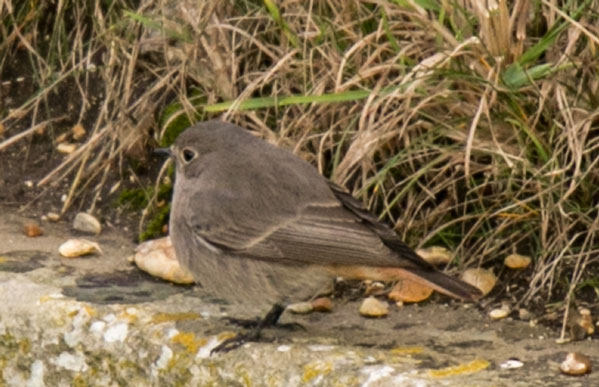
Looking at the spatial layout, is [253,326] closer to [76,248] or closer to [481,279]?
[481,279]

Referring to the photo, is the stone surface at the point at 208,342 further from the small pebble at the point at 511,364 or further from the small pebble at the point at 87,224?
the small pebble at the point at 87,224

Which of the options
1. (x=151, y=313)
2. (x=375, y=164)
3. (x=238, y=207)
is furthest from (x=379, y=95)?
(x=151, y=313)

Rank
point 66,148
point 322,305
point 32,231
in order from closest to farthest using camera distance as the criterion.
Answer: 1. point 322,305
2. point 32,231
3. point 66,148

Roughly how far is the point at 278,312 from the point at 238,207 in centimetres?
41

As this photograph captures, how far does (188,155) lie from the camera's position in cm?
505

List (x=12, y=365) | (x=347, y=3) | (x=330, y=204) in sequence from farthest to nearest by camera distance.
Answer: (x=347, y=3) → (x=12, y=365) → (x=330, y=204)

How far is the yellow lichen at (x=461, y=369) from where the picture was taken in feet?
13.9

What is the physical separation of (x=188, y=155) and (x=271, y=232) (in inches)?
22.4

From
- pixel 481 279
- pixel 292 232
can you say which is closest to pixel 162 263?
→ pixel 292 232

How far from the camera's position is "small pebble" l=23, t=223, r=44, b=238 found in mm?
5711

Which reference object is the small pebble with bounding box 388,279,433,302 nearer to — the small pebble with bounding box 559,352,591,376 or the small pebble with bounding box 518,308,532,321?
the small pebble with bounding box 518,308,532,321

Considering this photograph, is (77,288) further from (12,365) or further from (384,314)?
(384,314)

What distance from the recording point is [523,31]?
5.02 meters

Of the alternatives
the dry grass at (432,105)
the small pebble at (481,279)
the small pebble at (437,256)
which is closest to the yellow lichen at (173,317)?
the dry grass at (432,105)
